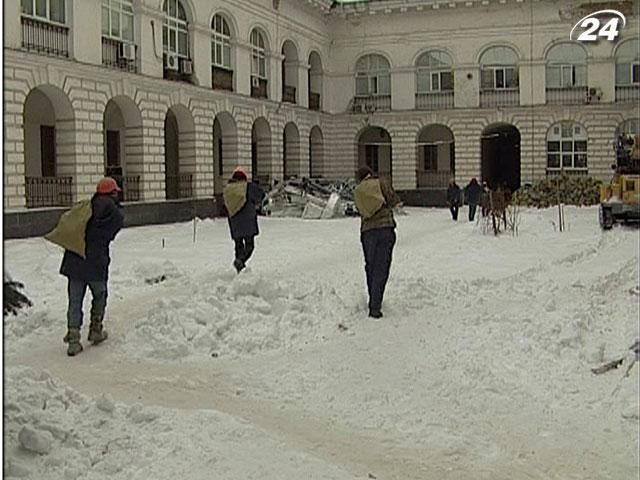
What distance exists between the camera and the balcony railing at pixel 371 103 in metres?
4.62

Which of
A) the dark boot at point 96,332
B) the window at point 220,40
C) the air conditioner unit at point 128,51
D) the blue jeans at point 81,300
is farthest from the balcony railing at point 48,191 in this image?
the window at point 220,40

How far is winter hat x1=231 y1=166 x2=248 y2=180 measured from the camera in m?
3.65

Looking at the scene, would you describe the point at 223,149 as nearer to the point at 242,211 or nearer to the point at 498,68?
the point at 242,211

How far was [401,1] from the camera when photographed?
5.09 m

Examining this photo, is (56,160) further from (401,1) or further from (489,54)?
(489,54)

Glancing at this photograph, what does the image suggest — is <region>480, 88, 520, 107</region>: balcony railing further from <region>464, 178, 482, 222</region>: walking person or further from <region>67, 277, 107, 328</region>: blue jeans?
<region>67, 277, 107, 328</region>: blue jeans

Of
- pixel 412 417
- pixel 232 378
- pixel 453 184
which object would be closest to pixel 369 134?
pixel 453 184

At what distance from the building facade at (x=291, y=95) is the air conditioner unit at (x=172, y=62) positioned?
11mm

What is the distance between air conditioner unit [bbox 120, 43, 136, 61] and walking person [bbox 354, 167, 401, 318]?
61.1 inches

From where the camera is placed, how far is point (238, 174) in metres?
3.67

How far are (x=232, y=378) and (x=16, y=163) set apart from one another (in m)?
1.32

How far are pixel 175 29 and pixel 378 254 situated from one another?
5.78 ft

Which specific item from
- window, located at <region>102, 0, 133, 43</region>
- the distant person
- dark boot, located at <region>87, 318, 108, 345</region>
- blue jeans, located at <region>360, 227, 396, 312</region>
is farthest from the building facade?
dark boot, located at <region>87, 318, 108, 345</region>

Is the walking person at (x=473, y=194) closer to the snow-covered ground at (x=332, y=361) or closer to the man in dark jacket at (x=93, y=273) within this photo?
the snow-covered ground at (x=332, y=361)
